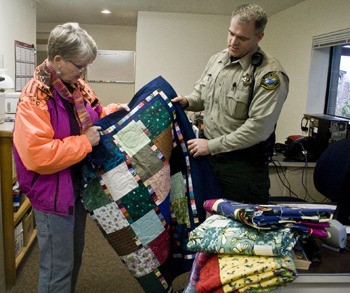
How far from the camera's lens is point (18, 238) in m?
2.55

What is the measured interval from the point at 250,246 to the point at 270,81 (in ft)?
2.86

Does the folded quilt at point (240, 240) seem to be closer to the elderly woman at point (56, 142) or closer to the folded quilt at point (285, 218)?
the folded quilt at point (285, 218)

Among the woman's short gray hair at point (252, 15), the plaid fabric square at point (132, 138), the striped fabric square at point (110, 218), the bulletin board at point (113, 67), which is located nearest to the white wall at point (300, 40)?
the woman's short gray hair at point (252, 15)

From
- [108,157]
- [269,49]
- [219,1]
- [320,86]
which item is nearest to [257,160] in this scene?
[108,157]

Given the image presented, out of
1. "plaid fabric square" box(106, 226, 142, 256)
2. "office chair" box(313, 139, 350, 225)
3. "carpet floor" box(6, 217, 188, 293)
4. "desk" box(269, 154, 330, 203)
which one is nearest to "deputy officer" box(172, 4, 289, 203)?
"plaid fabric square" box(106, 226, 142, 256)

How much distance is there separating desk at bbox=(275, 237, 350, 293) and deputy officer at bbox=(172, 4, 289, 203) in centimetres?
67

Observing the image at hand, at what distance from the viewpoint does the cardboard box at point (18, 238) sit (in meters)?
2.51

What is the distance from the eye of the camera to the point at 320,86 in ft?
13.1

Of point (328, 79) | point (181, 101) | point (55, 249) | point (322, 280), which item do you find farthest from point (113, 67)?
point (322, 280)

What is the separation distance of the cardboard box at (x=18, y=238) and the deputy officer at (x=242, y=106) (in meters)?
1.56

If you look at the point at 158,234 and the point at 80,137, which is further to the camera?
the point at 158,234

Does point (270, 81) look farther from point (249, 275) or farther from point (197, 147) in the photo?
point (249, 275)

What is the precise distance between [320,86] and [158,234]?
3086 millimetres

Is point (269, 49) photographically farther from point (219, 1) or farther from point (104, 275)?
point (104, 275)
